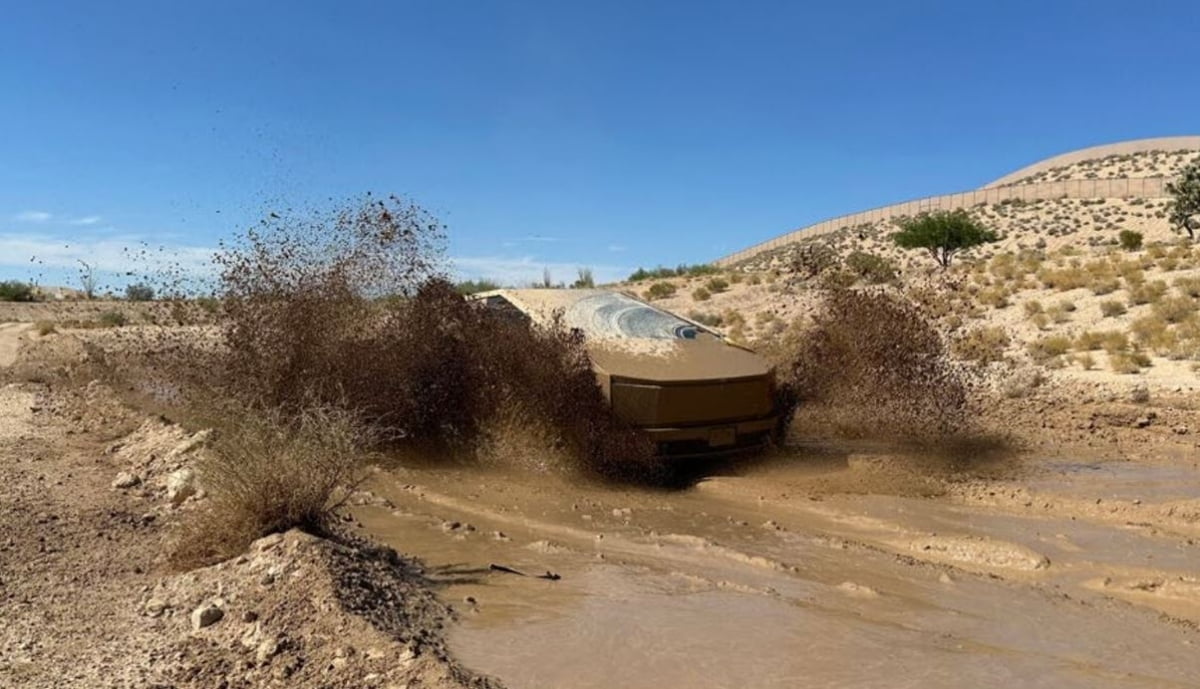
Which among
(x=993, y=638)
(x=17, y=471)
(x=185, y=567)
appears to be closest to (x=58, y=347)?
(x=17, y=471)

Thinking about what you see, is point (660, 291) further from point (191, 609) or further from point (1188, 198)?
point (191, 609)

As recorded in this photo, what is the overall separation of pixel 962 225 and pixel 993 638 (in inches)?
1438

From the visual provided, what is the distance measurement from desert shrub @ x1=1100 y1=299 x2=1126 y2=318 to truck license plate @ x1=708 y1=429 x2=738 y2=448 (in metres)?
15.4

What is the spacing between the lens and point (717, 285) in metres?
32.7

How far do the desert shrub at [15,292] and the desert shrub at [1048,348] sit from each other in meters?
40.8

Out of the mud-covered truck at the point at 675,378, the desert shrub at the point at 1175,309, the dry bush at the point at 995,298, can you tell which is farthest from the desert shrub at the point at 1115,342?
the mud-covered truck at the point at 675,378

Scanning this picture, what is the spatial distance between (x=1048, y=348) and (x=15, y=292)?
4233 cm

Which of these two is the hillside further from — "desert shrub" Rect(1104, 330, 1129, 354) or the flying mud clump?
the flying mud clump

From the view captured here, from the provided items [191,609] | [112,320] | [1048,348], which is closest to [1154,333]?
[1048,348]

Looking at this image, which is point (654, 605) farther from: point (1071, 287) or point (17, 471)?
point (1071, 287)

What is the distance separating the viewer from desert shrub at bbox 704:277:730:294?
3231 centimetres

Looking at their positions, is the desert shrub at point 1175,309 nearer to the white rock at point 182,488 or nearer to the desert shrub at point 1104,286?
the desert shrub at point 1104,286

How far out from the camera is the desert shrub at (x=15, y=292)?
41656 mm

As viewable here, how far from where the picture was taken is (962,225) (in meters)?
38.1
